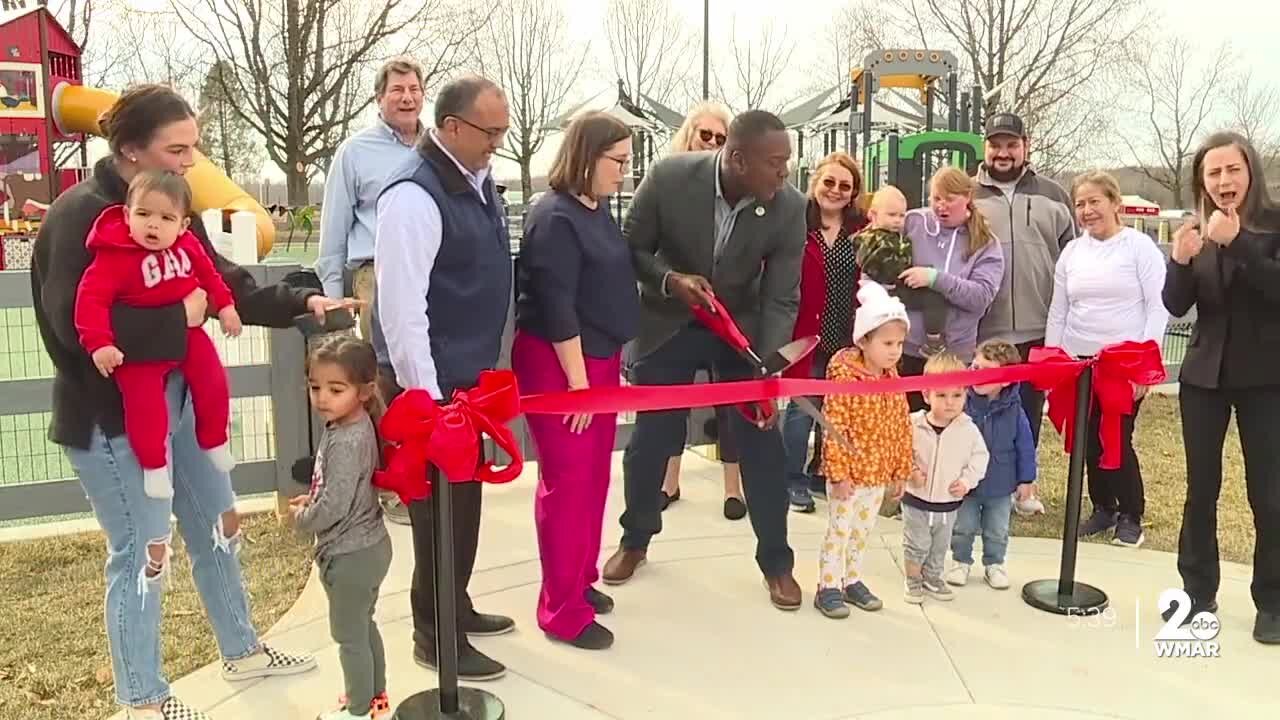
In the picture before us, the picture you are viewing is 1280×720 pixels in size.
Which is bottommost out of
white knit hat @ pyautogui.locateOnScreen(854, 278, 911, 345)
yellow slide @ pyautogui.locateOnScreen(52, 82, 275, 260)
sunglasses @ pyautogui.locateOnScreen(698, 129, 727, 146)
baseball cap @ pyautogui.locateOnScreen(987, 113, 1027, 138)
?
white knit hat @ pyautogui.locateOnScreen(854, 278, 911, 345)

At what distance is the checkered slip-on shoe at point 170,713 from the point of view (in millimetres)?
2881

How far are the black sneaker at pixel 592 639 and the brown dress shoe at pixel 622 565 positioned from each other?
636 mm

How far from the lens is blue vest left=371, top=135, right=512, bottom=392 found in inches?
118

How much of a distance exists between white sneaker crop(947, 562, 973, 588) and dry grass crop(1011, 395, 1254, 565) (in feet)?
3.22

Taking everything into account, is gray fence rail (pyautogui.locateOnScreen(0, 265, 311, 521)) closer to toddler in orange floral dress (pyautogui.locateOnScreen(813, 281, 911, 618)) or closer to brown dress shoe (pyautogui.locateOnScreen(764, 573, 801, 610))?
brown dress shoe (pyautogui.locateOnScreen(764, 573, 801, 610))

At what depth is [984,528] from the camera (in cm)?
→ 435

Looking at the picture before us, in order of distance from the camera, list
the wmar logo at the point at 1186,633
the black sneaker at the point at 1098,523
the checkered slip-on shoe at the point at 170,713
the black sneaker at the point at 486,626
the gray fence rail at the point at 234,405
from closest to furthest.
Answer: the checkered slip-on shoe at the point at 170,713 → the wmar logo at the point at 1186,633 → the black sneaker at the point at 486,626 → the gray fence rail at the point at 234,405 → the black sneaker at the point at 1098,523

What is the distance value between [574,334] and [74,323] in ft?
4.74

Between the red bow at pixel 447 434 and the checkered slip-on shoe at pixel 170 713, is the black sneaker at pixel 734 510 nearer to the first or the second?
the red bow at pixel 447 434

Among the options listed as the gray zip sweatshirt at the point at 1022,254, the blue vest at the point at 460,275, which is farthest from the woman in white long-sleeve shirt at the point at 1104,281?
the blue vest at the point at 460,275

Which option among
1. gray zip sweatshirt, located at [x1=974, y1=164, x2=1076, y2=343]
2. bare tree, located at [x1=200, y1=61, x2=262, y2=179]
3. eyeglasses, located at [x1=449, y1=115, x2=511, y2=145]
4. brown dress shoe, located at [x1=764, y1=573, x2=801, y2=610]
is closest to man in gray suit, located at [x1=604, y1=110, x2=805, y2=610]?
brown dress shoe, located at [x1=764, y1=573, x2=801, y2=610]

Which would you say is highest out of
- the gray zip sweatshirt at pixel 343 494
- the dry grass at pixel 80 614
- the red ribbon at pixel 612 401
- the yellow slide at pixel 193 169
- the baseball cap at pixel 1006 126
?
the yellow slide at pixel 193 169

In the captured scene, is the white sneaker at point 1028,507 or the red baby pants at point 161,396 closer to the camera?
the red baby pants at point 161,396

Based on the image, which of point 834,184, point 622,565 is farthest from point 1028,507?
point 622,565
